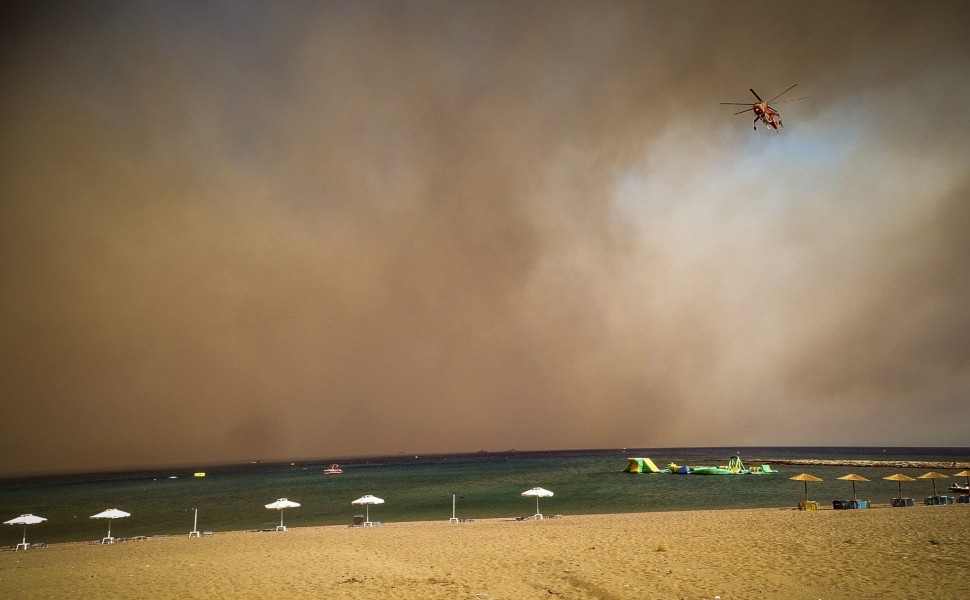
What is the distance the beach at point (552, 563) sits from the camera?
44.9ft

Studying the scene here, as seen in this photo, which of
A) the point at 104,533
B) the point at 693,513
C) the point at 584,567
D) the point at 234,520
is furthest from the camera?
the point at 234,520

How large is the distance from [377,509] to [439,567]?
32.7m

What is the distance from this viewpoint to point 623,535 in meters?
23.8

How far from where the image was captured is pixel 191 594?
15.1 meters

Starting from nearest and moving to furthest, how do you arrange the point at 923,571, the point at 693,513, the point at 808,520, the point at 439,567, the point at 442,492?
1. the point at 923,571
2. the point at 439,567
3. the point at 808,520
4. the point at 693,513
5. the point at 442,492

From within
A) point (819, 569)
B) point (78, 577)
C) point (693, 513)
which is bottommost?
point (693, 513)

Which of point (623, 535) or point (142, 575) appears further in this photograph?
point (623, 535)

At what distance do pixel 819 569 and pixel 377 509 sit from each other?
3989 centimetres

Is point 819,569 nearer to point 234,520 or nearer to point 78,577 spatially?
point 78,577

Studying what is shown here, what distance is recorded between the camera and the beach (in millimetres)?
13688

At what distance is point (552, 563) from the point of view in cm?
1734

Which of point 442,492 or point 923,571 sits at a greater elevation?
point 923,571

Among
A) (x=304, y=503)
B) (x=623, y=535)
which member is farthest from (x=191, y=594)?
(x=304, y=503)

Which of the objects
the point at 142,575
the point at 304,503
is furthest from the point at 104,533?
the point at 142,575
